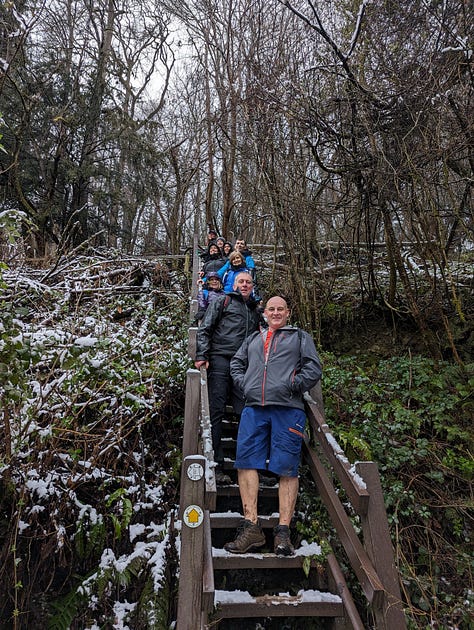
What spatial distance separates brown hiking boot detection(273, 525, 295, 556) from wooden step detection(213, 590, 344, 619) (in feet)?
0.99

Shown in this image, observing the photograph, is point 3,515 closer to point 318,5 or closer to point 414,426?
point 414,426

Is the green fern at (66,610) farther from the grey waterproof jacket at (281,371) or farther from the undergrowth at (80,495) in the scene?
the grey waterproof jacket at (281,371)

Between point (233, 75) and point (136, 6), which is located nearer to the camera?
point (233, 75)

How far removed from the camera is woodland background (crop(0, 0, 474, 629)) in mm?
4031

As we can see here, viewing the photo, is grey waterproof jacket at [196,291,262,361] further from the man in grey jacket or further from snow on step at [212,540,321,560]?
snow on step at [212,540,321,560]

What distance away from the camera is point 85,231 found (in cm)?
1134

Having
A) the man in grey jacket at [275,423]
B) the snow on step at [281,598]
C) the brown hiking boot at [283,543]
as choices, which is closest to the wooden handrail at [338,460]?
the man in grey jacket at [275,423]

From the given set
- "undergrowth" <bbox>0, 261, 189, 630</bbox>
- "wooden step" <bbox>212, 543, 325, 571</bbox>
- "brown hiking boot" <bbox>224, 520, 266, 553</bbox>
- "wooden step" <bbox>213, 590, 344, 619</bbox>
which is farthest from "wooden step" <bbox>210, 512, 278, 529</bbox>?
"undergrowth" <bbox>0, 261, 189, 630</bbox>

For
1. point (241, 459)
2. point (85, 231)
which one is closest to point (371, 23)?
point (241, 459)

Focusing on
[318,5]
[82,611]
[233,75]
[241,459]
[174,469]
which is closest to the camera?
[241,459]

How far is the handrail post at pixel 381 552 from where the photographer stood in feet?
8.84

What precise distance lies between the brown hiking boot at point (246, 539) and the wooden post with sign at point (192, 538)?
0.83 m

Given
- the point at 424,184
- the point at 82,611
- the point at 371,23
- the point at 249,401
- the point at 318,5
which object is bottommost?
the point at 82,611

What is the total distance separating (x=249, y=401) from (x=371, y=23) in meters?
5.57
